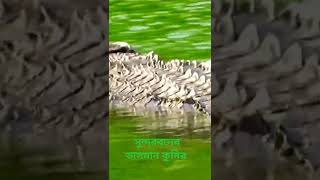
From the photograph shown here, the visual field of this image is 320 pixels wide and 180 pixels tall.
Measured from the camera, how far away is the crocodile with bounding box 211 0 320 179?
1.63 meters

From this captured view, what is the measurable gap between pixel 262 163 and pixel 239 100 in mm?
249

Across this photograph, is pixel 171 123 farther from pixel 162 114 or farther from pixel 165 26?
pixel 165 26

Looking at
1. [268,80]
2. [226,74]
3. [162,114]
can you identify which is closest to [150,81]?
[162,114]

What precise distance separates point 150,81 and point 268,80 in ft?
1.44

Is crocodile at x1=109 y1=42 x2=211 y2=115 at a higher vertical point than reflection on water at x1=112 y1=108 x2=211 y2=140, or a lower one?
higher

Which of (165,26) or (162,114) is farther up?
(165,26)

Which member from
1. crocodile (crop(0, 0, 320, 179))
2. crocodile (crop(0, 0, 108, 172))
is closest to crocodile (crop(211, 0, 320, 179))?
crocodile (crop(0, 0, 320, 179))

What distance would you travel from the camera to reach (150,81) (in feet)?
5.57

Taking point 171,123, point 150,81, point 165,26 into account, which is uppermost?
point 165,26

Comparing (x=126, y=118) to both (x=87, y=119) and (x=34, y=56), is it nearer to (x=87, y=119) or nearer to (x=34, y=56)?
(x=87, y=119)

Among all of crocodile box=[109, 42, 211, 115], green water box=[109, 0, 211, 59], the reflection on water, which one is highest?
green water box=[109, 0, 211, 59]

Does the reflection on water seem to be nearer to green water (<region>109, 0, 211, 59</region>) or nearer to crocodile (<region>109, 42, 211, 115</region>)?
crocodile (<region>109, 42, 211, 115</region>)

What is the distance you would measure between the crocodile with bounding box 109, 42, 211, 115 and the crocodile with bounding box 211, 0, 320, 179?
0.09 meters

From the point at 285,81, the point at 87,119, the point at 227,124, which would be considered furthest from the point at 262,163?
the point at 87,119
